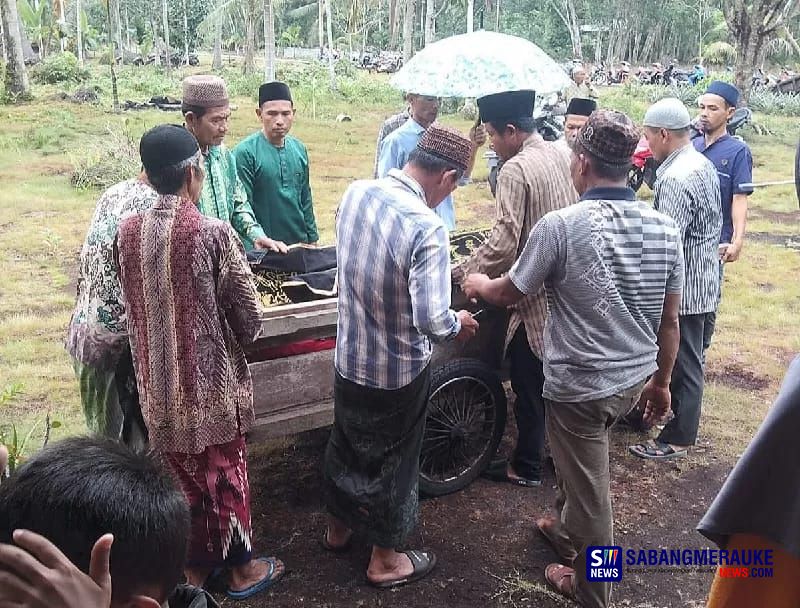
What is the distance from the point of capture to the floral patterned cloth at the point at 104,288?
2842 millimetres

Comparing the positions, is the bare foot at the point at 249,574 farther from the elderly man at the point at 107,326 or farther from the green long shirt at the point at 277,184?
the green long shirt at the point at 277,184

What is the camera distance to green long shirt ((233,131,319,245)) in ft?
15.1

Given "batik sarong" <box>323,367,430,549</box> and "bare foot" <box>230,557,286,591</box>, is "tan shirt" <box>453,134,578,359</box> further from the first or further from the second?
"bare foot" <box>230,557,286,591</box>

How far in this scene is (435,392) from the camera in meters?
3.66

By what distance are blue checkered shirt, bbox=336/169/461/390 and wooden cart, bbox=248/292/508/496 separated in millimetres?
281

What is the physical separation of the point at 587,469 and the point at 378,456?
34.3 inches

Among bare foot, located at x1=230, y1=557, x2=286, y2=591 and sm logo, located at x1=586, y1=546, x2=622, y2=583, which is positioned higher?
sm logo, located at x1=586, y1=546, x2=622, y2=583

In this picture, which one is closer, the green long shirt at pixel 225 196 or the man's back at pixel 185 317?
the man's back at pixel 185 317

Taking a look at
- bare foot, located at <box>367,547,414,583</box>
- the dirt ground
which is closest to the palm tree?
the dirt ground

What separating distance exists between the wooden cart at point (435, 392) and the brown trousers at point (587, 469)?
85 centimetres

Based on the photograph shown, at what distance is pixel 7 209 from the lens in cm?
981

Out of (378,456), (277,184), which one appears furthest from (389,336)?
(277,184)

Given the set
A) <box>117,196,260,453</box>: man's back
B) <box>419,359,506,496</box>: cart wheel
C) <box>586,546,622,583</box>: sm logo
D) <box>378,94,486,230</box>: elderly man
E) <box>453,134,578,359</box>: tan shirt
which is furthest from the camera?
<box>378,94,486,230</box>: elderly man

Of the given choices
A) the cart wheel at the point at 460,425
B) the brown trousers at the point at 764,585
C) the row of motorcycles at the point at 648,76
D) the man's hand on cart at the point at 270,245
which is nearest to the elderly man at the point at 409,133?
the man's hand on cart at the point at 270,245
